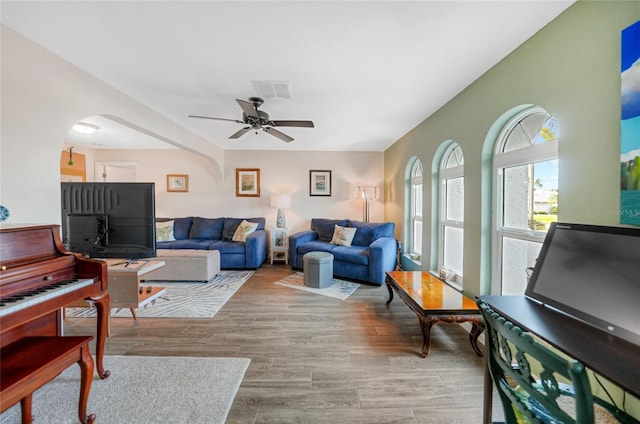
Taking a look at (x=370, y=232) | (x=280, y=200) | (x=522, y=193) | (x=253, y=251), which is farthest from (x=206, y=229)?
(x=522, y=193)

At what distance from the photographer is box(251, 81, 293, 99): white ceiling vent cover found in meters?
2.25

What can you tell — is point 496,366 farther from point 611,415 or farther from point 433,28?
point 433,28

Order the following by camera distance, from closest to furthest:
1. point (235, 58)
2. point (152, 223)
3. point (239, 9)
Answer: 1. point (239, 9)
2. point (235, 58)
3. point (152, 223)

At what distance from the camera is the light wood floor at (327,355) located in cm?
150

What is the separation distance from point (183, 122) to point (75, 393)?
322cm

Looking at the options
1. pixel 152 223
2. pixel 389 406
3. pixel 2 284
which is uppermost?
pixel 152 223

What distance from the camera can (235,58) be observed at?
190 cm

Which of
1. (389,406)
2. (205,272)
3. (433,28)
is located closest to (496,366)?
(389,406)

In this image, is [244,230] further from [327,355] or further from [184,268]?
[327,355]

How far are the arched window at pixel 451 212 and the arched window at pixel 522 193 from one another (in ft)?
2.06

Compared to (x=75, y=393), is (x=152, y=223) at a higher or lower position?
higher

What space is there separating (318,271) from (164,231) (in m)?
3.20

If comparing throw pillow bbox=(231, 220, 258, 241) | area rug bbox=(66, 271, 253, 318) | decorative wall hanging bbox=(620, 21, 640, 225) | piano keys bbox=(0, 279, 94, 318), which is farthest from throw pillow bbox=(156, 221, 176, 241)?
decorative wall hanging bbox=(620, 21, 640, 225)

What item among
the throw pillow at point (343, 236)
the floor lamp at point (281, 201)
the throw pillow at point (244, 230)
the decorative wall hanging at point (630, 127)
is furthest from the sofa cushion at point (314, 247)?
the decorative wall hanging at point (630, 127)
